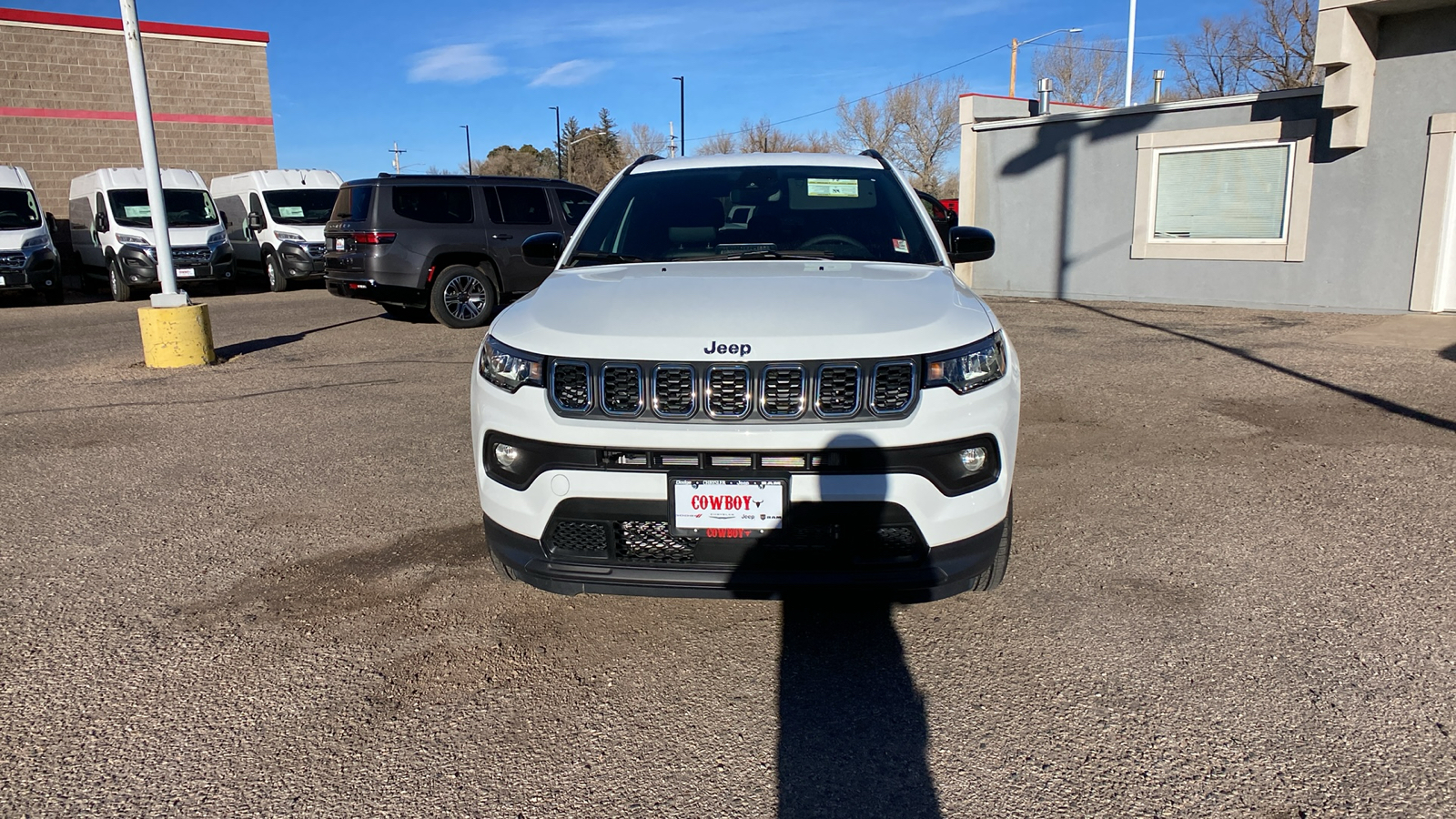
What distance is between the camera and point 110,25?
26.2 m

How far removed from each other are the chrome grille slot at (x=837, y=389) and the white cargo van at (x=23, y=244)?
17872mm

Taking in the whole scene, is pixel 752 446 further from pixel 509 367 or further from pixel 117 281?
pixel 117 281

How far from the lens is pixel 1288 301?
13680mm

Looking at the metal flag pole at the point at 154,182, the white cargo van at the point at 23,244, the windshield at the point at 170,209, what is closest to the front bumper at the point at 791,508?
the metal flag pole at the point at 154,182

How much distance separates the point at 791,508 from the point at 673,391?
493mm

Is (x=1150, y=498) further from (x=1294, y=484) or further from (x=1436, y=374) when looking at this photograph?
(x=1436, y=374)

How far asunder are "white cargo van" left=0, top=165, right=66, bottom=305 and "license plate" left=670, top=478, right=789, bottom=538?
17666mm

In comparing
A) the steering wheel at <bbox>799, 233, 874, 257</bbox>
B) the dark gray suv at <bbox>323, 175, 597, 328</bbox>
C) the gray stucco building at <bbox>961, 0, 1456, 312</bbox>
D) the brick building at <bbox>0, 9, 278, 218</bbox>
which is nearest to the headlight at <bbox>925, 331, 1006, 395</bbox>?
the steering wheel at <bbox>799, 233, 874, 257</bbox>

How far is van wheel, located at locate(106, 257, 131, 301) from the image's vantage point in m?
17.5

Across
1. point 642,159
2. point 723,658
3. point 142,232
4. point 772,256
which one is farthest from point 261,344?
point 723,658

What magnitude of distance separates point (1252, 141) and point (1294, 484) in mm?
10373

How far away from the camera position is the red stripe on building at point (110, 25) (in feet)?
81.0

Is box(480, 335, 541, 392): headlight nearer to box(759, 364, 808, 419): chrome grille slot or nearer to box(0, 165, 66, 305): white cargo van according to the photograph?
box(759, 364, 808, 419): chrome grille slot

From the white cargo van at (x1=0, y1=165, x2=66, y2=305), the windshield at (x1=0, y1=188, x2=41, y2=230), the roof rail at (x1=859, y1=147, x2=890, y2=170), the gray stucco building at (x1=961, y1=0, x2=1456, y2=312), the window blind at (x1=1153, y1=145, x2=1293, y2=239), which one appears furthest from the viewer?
the windshield at (x1=0, y1=188, x2=41, y2=230)
